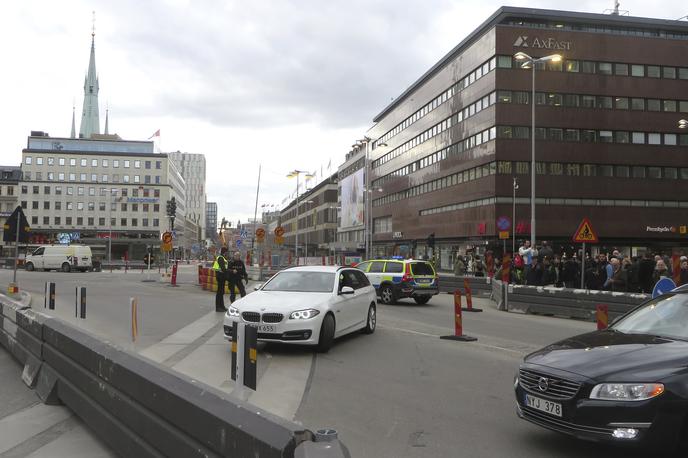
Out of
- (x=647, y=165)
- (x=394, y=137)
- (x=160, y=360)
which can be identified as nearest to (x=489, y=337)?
(x=160, y=360)

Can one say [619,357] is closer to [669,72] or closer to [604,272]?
[604,272]

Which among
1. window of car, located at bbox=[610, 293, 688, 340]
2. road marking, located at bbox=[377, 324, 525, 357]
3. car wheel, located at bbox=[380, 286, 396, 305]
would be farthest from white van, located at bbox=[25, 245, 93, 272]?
window of car, located at bbox=[610, 293, 688, 340]

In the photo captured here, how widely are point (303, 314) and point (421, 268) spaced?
458 inches

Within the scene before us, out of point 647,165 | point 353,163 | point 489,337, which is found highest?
point 353,163

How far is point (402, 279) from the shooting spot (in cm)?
1967

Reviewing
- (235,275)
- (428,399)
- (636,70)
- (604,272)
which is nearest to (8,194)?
(636,70)

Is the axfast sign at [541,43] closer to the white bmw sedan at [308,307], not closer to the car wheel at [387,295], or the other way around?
the car wheel at [387,295]

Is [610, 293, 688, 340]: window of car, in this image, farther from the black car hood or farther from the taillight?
the taillight

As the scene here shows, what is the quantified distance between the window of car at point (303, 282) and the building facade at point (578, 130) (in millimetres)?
38344

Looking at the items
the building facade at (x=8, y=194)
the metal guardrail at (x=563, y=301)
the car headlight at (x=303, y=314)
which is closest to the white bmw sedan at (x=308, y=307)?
the car headlight at (x=303, y=314)

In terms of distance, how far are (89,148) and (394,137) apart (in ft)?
239

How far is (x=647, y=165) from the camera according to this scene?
5088cm

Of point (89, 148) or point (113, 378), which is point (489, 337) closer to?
point (113, 378)

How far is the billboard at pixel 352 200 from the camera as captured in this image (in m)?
87.8
